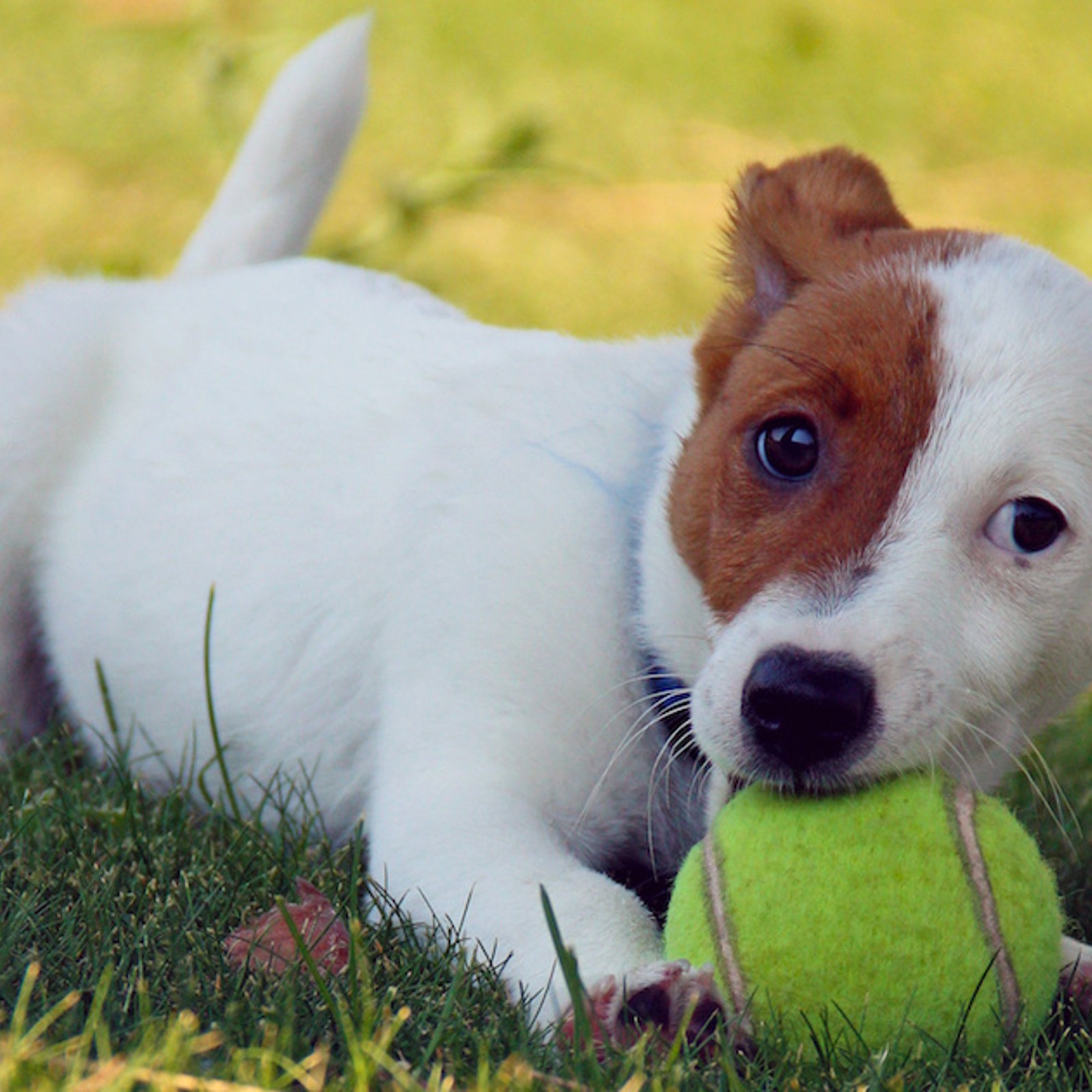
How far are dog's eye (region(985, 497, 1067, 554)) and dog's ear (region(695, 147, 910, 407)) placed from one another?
59cm

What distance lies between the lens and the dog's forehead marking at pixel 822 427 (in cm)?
253

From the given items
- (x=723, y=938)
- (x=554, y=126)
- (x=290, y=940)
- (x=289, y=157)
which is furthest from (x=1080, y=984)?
(x=554, y=126)

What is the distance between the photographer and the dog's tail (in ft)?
15.3

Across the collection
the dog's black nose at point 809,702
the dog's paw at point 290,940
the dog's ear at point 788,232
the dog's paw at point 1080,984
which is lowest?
the dog's paw at point 290,940

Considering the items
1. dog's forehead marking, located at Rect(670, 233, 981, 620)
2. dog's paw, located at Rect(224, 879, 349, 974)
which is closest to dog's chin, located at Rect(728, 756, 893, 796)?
dog's forehead marking, located at Rect(670, 233, 981, 620)

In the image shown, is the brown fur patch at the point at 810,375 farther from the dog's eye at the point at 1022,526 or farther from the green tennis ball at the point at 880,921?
the green tennis ball at the point at 880,921

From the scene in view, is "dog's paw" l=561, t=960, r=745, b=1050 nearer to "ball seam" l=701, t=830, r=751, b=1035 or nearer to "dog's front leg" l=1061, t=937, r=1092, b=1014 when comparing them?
"ball seam" l=701, t=830, r=751, b=1035

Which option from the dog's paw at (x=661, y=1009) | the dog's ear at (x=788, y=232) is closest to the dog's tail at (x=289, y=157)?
the dog's ear at (x=788, y=232)

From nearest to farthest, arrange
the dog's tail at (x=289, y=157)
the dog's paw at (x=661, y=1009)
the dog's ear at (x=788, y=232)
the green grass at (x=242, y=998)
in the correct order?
1. the green grass at (x=242, y=998)
2. the dog's paw at (x=661, y=1009)
3. the dog's ear at (x=788, y=232)
4. the dog's tail at (x=289, y=157)

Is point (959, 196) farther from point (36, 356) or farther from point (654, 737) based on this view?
point (654, 737)

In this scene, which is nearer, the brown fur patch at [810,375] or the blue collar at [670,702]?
the brown fur patch at [810,375]

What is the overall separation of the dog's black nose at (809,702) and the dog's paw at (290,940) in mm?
738

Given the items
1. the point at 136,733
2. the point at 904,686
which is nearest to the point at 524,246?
the point at 136,733

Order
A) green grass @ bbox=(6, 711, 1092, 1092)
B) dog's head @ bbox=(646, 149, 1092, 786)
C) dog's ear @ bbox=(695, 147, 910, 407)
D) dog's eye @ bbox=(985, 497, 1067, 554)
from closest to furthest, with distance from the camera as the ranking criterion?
green grass @ bbox=(6, 711, 1092, 1092) < dog's head @ bbox=(646, 149, 1092, 786) < dog's eye @ bbox=(985, 497, 1067, 554) < dog's ear @ bbox=(695, 147, 910, 407)
